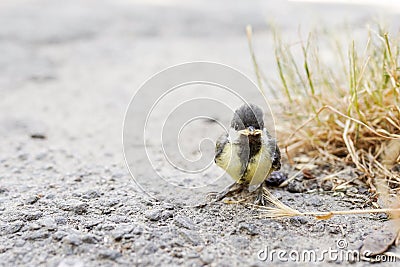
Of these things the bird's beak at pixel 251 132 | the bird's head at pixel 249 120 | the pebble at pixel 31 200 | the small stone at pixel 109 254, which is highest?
the bird's head at pixel 249 120

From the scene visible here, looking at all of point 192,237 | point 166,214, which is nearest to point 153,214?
point 166,214

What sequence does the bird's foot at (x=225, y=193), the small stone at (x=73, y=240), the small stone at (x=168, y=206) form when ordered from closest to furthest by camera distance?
the small stone at (x=73, y=240) < the small stone at (x=168, y=206) < the bird's foot at (x=225, y=193)

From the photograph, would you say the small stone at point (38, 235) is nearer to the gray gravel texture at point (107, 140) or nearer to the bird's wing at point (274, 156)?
the gray gravel texture at point (107, 140)

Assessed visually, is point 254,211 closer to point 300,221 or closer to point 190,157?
point 300,221

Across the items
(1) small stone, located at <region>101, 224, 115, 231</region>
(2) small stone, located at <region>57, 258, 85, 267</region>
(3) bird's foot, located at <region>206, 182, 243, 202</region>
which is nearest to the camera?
(2) small stone, located at <region>57, 258, 85, 267</region>

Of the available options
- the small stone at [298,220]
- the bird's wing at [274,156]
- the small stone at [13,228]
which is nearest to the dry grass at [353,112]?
the bird's wing at [274,156]

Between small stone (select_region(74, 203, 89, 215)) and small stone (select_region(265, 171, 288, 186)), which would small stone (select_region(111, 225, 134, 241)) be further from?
small stone (select_region(265, 171, 288, 186))

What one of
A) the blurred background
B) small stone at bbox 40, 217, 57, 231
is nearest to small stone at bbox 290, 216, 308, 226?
small stone at bbox 40, 217, 57, 231

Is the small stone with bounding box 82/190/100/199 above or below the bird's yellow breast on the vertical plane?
below
